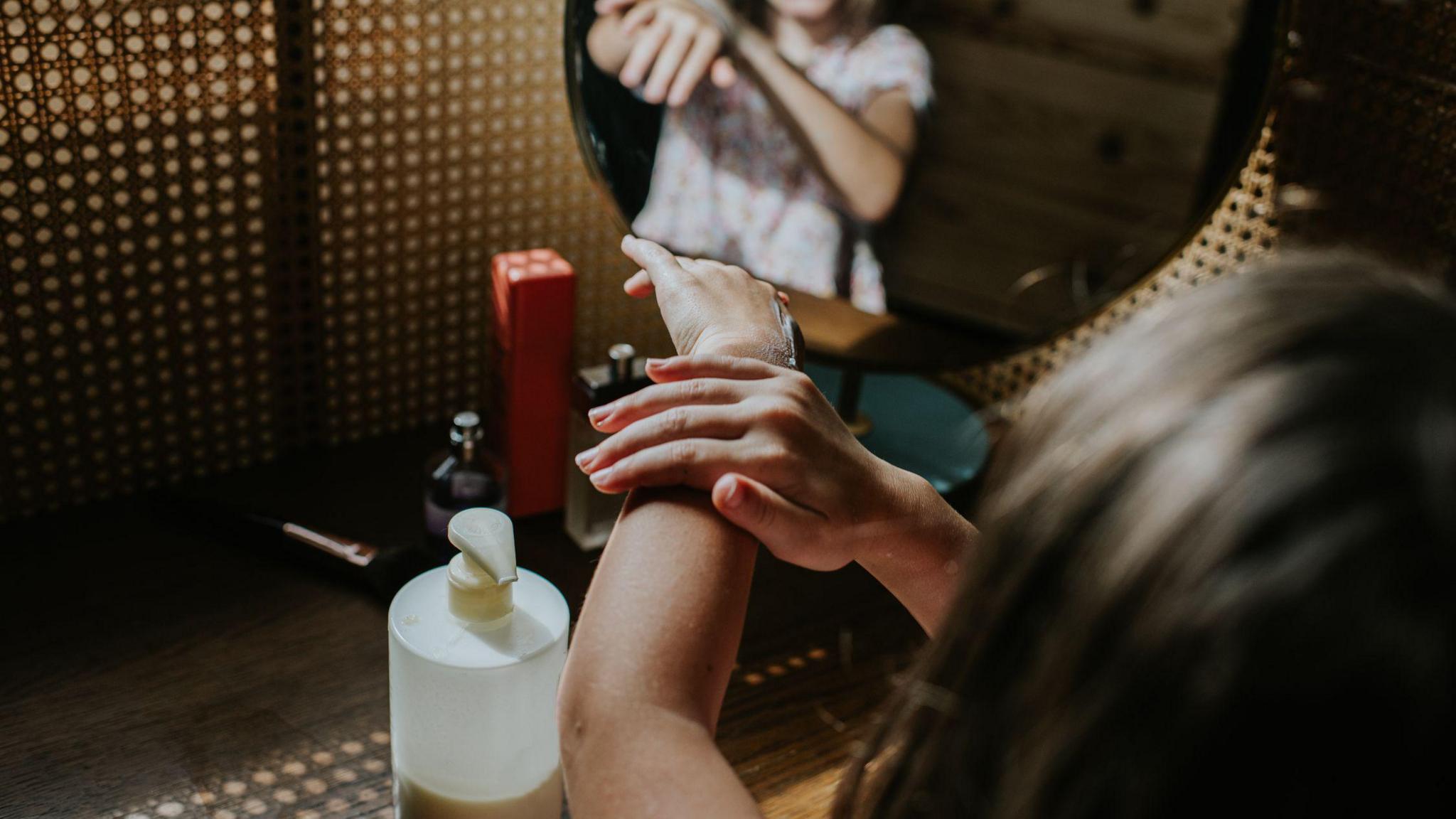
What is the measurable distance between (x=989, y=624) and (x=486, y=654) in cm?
29

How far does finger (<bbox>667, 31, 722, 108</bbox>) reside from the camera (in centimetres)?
78

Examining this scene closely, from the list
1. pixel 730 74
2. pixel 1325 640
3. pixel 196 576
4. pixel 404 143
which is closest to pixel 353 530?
pixel 196 576

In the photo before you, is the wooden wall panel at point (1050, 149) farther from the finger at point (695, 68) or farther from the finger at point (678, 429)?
the finger at point (678, 429)

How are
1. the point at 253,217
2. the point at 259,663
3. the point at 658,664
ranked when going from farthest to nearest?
the point at 253,217
the point at 259,663
the point at 658,664

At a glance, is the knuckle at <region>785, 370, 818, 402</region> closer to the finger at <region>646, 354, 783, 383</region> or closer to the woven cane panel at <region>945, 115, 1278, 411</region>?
the finger at <region>646, 354, 783, 383</region>

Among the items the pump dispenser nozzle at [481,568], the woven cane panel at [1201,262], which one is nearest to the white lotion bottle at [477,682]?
the pump dispenser nozzle at [481,568]

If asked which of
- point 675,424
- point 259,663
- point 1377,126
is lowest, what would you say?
point 259,663

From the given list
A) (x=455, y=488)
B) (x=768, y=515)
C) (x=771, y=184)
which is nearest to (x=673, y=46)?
(x=771, y=184)

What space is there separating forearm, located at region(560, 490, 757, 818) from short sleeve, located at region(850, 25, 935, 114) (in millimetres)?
416

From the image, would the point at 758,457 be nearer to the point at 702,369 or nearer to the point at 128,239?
the point at 702,369

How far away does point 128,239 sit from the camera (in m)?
0.73

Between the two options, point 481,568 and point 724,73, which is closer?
point 481,568

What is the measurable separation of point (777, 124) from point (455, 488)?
329 millimetres

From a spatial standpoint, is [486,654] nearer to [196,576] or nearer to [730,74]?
[196,576]
